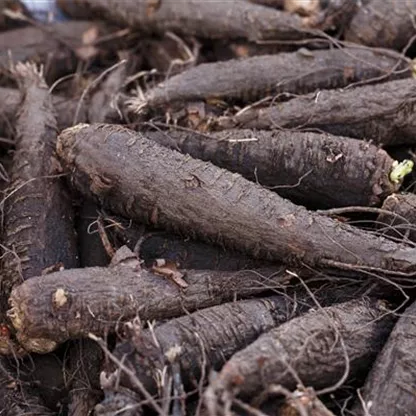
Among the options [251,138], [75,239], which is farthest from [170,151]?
[75,239]

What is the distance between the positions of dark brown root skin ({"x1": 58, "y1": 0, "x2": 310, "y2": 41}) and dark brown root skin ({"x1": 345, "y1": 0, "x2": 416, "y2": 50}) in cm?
26

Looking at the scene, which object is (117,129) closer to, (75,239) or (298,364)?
(75,239)

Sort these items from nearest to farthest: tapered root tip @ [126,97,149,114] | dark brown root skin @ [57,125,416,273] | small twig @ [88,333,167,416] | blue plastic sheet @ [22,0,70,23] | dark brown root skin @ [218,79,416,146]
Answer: small twig @ [88,333,167,416] → dark brown root skin @ [57,125,416,273] → dark brown root skin @ [218,79,416,146] → tapered root tip @ [126,97,149,114] → blue plastic sheet @ [22,0,70,23]

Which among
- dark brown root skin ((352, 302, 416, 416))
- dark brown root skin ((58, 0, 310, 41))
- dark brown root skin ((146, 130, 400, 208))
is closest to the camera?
dark brown root skin ((352, 302, 416, 416))

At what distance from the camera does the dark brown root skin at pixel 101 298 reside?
2.67m

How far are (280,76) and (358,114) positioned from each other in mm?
488

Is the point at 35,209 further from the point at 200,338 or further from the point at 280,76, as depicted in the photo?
the point at 280,76

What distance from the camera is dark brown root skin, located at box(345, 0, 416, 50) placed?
12.2 feet

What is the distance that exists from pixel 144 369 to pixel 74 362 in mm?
513

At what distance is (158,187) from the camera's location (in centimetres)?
296

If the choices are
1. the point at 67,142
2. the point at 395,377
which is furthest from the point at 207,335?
the point at 67,142

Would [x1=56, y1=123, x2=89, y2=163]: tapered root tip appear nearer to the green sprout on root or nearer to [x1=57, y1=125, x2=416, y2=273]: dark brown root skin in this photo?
[x1=57, y1=125, x2=416, y2=273]: dark brown root skin

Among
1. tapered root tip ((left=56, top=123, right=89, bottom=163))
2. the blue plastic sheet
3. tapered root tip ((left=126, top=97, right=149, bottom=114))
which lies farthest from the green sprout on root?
the blue plastic sheet

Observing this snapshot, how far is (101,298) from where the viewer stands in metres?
2.73
